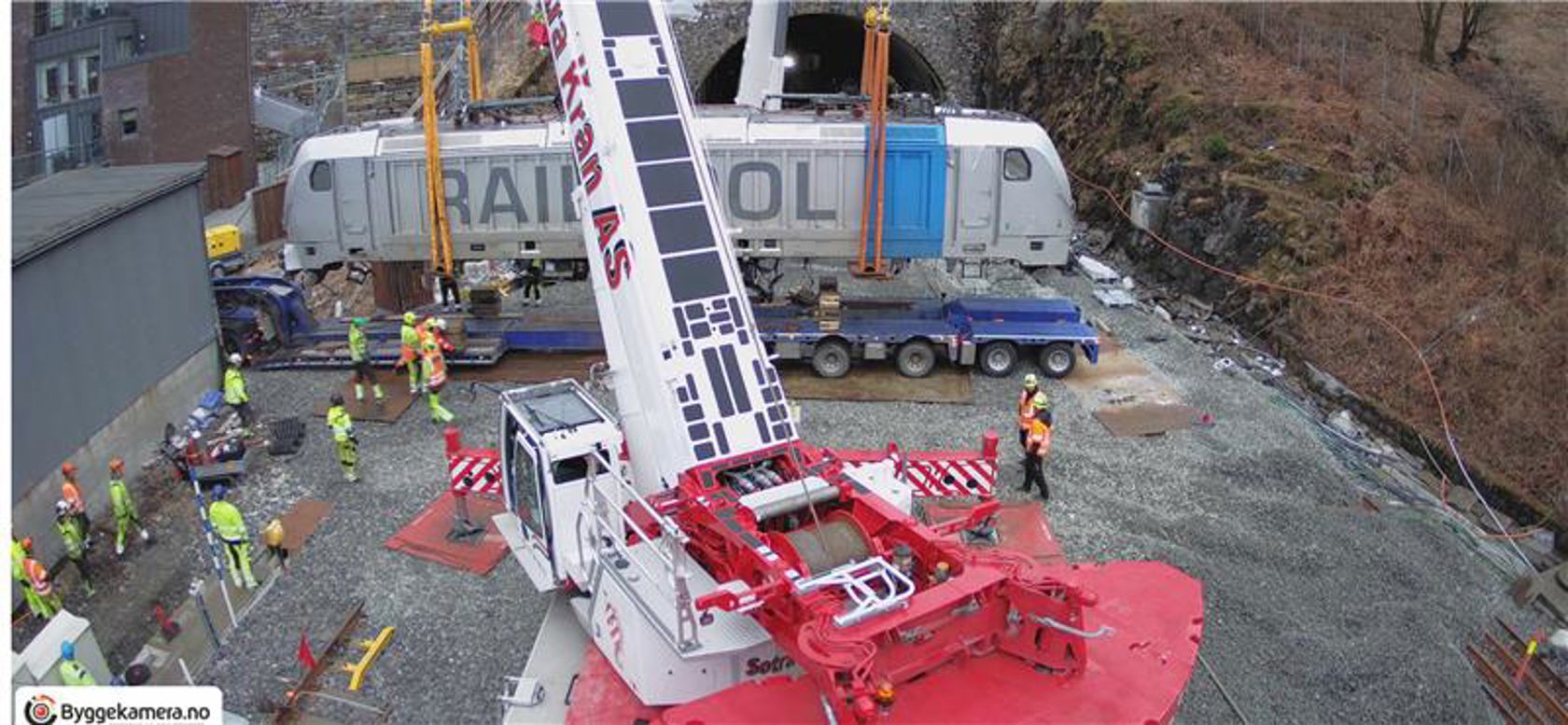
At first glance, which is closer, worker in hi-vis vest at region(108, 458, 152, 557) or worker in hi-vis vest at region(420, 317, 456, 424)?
worker in hi-vis vest at region(108, 458, 152, 557)

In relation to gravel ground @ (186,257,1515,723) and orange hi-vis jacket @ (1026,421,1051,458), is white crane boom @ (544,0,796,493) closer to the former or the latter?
gravel ground @ (186,257,1515,723)

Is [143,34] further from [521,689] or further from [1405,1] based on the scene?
[1405,1]

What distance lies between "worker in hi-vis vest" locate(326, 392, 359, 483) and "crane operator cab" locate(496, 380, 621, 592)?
4038 millimetres

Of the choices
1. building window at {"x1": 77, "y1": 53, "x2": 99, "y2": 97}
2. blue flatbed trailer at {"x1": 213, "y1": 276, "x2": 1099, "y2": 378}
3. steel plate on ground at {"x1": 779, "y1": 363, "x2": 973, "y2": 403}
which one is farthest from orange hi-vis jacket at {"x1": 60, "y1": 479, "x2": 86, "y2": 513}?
building window at {"x1": 77, "y1": 53, "x2": 99, "y2": 97}

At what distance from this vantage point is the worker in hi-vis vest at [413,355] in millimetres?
15719

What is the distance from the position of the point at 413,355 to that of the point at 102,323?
12.3ft

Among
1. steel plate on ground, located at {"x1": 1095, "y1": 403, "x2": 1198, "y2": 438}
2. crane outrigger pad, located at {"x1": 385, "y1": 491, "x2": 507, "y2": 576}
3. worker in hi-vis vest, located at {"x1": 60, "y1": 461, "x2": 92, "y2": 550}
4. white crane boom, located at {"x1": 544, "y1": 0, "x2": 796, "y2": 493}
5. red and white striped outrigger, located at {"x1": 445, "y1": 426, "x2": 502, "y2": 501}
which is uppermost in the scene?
white crane boom, located at {"x1": 544, "y1": 0, "x2": 796, "y2": 493}

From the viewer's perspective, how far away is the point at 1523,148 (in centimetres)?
2105

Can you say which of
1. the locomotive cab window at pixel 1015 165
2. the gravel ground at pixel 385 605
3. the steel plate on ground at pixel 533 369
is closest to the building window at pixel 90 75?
the steel plate on ground at pixel 533 369

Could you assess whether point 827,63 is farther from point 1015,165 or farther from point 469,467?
point 469,467

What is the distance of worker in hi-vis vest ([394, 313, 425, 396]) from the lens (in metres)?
15.7

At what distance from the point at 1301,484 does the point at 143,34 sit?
29.7m

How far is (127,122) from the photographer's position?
29469mm

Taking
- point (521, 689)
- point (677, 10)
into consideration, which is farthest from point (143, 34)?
point (521, 689)
